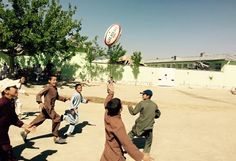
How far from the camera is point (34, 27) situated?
85.9 feet

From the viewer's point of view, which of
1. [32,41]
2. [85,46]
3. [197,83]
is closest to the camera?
[32,41]

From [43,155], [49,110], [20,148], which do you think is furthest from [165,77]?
[43,155]

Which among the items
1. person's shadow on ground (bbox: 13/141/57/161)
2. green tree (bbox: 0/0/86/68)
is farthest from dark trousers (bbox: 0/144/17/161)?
green tree (bbox: 0/0/86/68)

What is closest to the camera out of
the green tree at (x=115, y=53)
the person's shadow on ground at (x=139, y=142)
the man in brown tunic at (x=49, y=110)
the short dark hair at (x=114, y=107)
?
the short dark hair at (x=114, y=107)

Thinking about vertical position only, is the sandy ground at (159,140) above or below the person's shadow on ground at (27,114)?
below

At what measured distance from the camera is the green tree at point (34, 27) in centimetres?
2536

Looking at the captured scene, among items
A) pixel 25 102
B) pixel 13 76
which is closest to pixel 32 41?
pixel 13 76

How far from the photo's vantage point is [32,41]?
83.6ft

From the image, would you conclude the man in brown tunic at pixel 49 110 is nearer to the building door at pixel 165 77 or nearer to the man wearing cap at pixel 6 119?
the man wearing cap at pixel 6 119

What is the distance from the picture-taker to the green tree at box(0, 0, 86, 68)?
25359 mm

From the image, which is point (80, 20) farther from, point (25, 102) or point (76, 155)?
point (76, 155)

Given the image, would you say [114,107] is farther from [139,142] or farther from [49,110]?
[139,142]

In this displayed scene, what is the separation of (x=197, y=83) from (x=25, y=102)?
2936 cm

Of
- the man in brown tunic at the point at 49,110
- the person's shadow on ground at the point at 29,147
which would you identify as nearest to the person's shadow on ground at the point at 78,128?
the man in brown tunic at the point at 49,110
